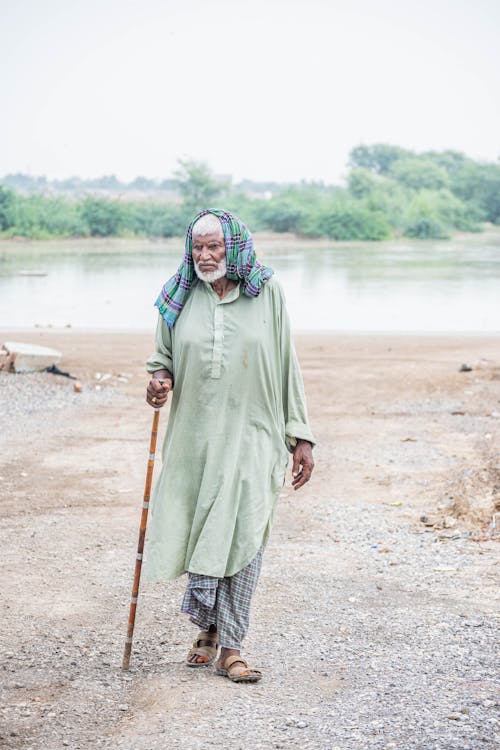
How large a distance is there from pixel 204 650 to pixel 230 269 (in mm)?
1374

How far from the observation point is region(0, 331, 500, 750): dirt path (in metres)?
3.39

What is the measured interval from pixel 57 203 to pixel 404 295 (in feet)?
126

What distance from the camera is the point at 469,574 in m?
5.16

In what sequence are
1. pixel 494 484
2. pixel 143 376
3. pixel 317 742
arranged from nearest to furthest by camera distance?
pixel 317 742 < pixel 494 484 < pixel 143 376

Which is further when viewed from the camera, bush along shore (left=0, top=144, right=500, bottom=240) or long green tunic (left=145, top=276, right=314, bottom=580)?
bush along shore (left=0, top=144, right=500, bottom=240)

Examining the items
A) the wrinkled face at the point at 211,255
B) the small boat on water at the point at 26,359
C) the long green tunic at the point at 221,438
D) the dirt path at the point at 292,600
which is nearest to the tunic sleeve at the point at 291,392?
the long green tunic at the point at 221,438

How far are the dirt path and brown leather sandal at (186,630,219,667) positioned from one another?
1.6 inches

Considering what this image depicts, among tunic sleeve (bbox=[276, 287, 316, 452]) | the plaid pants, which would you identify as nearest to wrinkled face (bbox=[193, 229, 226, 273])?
tunic sleeve (bbox=[276, 287, 316, 452])

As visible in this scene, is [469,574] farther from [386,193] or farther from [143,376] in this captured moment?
[386,193]

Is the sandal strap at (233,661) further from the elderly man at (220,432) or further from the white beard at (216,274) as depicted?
the white beard at (216,274)

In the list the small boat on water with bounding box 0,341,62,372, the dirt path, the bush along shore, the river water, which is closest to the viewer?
the dirt path

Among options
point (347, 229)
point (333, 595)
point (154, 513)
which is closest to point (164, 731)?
point (154, 513)

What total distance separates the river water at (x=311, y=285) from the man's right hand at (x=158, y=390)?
15486 millimetres

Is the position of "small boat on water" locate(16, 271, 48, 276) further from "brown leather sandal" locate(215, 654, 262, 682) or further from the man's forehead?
"brown leather sandal" locate(215, 654, 262, 682)
